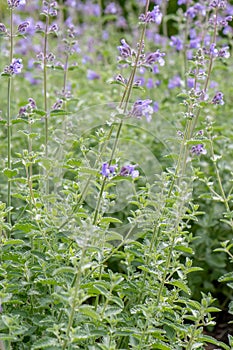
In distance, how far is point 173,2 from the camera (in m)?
11.1

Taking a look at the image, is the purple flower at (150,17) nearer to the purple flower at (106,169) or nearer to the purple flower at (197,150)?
the purple flower at (197,150)

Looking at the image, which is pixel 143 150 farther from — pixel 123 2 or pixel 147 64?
pixel 123 2

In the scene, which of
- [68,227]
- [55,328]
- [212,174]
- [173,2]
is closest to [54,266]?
[68,227]

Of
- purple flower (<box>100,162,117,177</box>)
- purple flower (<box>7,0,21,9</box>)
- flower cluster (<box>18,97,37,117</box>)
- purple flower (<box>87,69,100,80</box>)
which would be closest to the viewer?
purple flower (<box>100,162,117,177</box>)

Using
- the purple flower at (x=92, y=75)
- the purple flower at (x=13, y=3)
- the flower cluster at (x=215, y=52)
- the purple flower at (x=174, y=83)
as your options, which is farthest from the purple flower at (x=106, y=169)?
the purple flower at (x=92, y=75)

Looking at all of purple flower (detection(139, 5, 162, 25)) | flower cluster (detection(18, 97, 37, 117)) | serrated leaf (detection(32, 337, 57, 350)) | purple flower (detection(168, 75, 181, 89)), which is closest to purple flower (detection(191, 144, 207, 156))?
purple flower (detection(139, 5, 162, 25))

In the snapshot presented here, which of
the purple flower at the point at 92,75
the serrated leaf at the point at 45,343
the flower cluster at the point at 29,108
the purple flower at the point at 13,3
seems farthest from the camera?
the purple flower at the point at 92,75

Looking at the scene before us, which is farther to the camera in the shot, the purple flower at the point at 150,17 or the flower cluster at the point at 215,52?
the flower cluster at the point at 215,52

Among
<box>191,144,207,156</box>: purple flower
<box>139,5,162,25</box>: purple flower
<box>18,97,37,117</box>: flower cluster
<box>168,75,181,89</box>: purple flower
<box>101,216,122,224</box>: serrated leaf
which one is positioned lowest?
<box>168,75,181,89</box>: purple flower

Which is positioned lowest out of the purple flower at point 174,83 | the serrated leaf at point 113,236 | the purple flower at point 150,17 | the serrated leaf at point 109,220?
the purple flower at point 174,83

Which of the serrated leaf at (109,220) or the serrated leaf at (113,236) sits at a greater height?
the serrated leaf at (109,220)

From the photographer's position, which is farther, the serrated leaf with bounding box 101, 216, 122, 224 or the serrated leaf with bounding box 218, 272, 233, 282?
the serrated leaf with bounding box 218, 272, 233, 282

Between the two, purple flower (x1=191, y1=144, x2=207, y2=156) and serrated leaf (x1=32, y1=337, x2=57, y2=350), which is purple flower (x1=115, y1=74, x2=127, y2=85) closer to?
purple flower (x1=191, y1=144, x2=207, y2=156)

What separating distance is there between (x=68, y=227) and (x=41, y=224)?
0.46ft
